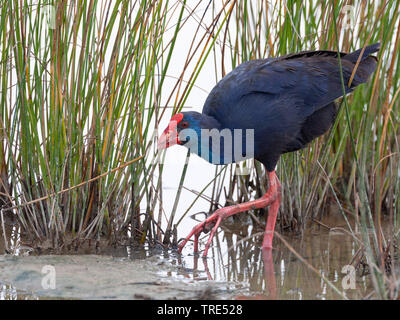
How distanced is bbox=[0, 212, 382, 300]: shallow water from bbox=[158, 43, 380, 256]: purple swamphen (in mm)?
145

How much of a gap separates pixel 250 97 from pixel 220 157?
354mm

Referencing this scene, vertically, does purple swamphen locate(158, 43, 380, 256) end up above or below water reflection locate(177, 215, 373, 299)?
above

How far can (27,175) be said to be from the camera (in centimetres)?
337

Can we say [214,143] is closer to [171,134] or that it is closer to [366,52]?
[171,134]

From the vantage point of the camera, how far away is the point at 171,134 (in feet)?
11.2

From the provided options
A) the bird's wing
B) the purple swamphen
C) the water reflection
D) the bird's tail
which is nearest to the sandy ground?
the water reflection

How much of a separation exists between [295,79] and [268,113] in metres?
0.26

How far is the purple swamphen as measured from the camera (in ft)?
11.3

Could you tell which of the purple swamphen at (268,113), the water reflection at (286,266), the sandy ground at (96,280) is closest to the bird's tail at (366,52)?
the purple swamphen at (268,113)

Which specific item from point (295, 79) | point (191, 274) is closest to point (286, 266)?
point (191, 274)

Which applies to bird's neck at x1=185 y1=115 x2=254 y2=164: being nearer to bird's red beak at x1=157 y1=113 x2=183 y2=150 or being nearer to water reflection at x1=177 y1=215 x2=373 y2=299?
bird's red beak at x1=157 y1=113 x2=183 y2=150

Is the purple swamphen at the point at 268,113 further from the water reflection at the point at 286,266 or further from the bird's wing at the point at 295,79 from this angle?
the water reflection at the point at 286,266

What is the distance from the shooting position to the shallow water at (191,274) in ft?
8.97
